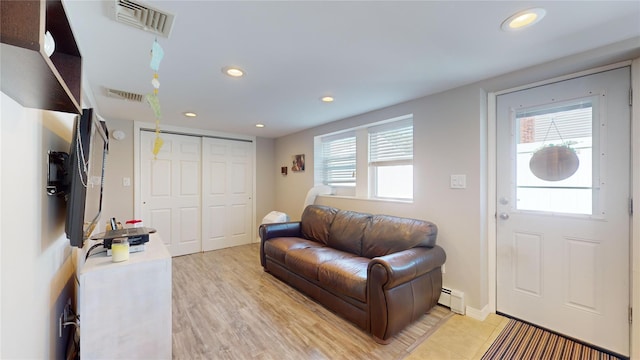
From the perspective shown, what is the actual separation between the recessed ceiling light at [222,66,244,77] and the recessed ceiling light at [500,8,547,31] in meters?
1.74

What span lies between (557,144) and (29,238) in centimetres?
327

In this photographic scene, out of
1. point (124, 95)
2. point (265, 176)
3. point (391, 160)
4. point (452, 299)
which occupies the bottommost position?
point (452, 299)

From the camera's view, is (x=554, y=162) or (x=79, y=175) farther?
(x=554, y=162)

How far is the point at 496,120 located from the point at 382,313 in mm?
1955

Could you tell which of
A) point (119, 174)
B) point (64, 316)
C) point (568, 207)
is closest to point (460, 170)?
point (568, 207)

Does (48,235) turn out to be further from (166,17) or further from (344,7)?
(344,7)

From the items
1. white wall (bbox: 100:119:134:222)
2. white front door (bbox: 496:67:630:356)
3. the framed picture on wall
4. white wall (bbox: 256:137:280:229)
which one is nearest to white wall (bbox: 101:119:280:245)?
white wall (bbox: 100:119:134:222)

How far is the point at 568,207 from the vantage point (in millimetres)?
1982

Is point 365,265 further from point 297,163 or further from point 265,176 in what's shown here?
point 265,176

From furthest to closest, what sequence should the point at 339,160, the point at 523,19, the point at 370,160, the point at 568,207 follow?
the point at 339,160 → the point at 370,160 → the point at 568,207 → the point at 523,19

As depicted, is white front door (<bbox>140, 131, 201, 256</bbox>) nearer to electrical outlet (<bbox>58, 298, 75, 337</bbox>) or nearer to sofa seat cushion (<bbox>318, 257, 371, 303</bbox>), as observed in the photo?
electrical outlet (<bbox>58, 298, 75, 337</bbox>)

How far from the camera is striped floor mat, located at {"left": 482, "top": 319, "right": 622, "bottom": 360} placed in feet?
5.80

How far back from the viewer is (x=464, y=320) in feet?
7.26

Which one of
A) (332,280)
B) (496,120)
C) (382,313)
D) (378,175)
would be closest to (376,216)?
(378,175)
